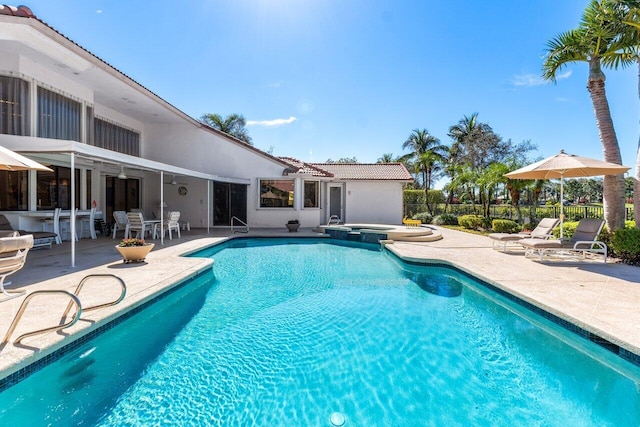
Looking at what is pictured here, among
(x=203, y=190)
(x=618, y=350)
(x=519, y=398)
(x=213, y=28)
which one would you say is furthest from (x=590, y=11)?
(x=203, y=190)

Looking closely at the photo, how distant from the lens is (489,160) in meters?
33.7

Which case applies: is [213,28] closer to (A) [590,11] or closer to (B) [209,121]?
(A) [590,11]

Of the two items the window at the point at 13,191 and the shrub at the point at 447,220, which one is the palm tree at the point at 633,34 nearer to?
the shrub at the point at 447,220

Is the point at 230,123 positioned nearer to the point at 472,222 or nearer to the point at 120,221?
the point at 120,221

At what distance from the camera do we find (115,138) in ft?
47.9

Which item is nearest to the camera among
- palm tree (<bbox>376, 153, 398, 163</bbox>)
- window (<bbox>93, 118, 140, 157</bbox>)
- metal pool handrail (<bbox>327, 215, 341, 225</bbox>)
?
window (<bbox>93, 118, 140, 157</bbox>)

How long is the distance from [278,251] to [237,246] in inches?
92.3

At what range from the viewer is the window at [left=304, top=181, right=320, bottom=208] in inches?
715

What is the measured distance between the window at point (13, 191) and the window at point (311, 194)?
38.7ft

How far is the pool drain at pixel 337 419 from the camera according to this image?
10.1ft

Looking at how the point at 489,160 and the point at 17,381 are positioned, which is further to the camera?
the point at 489,160

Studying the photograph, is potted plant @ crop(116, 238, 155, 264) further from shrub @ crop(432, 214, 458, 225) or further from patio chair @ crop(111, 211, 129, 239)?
shrub @ crop(432, 214, 458, 225)

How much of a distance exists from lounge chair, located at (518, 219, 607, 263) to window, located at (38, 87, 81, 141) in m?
15.3

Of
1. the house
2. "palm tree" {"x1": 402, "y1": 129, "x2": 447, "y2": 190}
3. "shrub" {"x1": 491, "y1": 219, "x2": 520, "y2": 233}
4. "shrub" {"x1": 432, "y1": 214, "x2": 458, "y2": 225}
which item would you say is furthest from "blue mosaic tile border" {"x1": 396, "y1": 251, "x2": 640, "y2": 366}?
"palm tree" {"x1": 402, "y1": 129, "x2": 447, "y2": 190}
